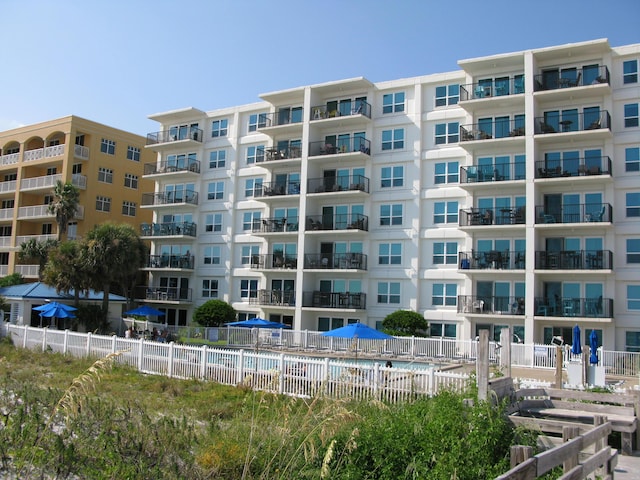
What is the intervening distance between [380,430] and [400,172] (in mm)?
32769

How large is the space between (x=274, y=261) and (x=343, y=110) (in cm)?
1172

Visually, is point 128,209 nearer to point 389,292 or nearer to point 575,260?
point 389,292

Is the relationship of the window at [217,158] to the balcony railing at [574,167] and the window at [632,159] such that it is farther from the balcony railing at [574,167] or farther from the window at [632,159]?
the window at [632,159]

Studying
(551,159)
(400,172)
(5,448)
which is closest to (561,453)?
(5,448)

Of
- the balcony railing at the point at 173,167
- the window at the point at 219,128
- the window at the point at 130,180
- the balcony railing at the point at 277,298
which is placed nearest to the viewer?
the balcony railing at the point at 277,298

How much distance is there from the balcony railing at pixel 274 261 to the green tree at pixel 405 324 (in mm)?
8957

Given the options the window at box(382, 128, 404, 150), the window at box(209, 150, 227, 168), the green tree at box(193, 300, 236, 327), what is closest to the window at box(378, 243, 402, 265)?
the window at box(382, 128, 404, 150)

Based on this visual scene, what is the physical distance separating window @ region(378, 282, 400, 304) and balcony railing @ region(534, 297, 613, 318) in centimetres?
895

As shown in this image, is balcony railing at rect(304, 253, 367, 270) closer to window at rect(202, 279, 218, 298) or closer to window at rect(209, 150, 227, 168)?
window at rect(202, 279, 218, 298)

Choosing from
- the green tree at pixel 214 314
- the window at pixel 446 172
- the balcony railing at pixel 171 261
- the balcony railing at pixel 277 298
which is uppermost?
the window at pixel 446 172

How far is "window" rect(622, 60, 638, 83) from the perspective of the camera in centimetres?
3406

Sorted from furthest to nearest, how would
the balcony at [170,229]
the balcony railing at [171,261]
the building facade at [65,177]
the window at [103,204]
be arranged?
the window at [103,204]
the building facade at [65,177]
the balcony at [170,229]
the balcony railing at [171,261]

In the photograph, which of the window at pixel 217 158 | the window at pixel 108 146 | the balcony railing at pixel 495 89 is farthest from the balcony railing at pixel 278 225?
the window at pixel 108 146

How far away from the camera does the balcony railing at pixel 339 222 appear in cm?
4053
